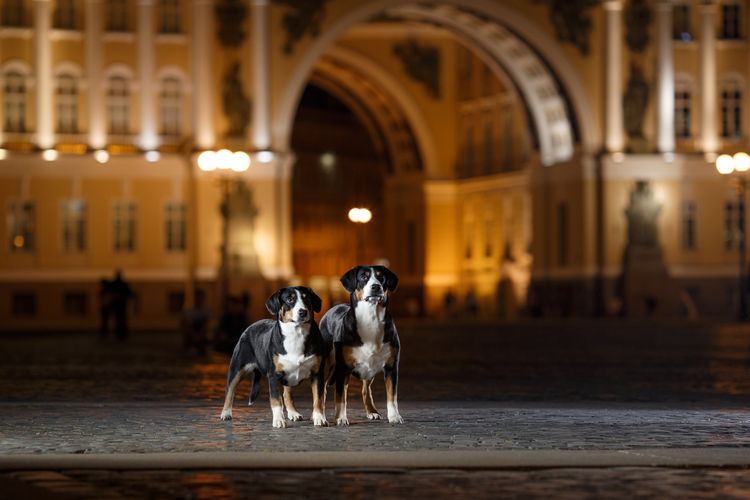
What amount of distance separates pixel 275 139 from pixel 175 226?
4.84m

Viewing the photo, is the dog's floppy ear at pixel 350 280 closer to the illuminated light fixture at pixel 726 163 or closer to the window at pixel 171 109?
the illuminated light fixture at pixel 726 163

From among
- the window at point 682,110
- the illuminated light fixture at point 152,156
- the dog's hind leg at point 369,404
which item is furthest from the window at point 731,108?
the dog's hind leg at point 369,404

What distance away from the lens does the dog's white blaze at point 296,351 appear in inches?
554

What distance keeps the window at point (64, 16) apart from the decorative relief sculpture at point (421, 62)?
1806 cm

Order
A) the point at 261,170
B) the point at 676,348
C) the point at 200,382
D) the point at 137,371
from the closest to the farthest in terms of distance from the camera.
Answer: the point at 200,382 < the point at 137,371 < the point at 676,348 < the point at 261,170

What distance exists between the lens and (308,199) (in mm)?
97312

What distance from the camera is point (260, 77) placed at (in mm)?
63312

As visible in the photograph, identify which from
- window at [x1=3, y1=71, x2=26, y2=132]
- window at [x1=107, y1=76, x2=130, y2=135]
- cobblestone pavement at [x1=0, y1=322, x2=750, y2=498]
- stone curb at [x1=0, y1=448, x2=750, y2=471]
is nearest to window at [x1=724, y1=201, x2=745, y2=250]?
window at [x1=107, y1=76, x2=130, y2=135]

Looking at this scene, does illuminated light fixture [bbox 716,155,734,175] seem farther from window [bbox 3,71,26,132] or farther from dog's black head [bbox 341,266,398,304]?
dog's black head [bbox 341,266,398,304]

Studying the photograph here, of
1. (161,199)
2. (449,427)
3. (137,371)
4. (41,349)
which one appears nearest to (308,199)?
(161,199)

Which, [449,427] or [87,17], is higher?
[87,17]

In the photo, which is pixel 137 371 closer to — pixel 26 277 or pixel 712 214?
pixel 26 277

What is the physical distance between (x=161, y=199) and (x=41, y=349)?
1082 inches

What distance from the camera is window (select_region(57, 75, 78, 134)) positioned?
6341cm
